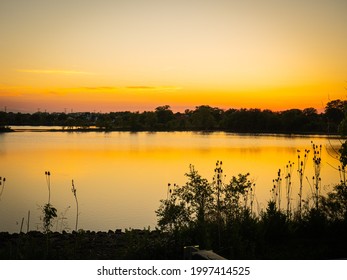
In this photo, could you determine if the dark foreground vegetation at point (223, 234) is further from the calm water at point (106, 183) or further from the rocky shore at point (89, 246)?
the calm water at point (106, 183)

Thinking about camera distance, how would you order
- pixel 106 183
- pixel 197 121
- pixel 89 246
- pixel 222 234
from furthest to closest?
pixel 197 121 → pixel 106 183 → pixel 89 246 → pixel 222 234

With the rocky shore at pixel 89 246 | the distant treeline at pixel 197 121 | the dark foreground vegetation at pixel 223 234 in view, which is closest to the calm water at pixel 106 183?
the rocky shore at pixel 89 246

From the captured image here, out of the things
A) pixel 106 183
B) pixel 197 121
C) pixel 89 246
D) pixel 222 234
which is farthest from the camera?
pixel 197 121

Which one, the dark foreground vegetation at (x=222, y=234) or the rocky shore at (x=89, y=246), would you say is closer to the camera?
the rocky shore at (x=89, y=246)

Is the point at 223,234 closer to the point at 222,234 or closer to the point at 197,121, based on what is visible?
the point at 222,234

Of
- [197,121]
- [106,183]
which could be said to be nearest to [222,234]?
[106,183]

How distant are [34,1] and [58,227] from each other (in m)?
3.92

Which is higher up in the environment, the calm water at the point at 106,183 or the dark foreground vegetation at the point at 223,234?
the dark foreground vegetation at the point at 223,234

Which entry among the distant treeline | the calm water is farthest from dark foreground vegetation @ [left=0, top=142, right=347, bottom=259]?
the distant treeline

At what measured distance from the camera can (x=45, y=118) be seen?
6391 cm

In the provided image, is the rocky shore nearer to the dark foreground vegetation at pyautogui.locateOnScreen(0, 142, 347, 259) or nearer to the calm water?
the dark foreground vegetation at pyautogui.locateOnScreen(0, 142, 347, 259)

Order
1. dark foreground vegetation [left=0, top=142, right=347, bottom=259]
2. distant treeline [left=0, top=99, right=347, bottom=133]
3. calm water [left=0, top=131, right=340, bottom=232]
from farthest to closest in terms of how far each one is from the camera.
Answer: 1. distant treeline [left=0, top=99, right=347, bottom=133]
2. calm water [left=0, top=131, right=340, bottom=232]
3. dark foreground vegetation [left=0, top=142, right=347, bottom=259]
